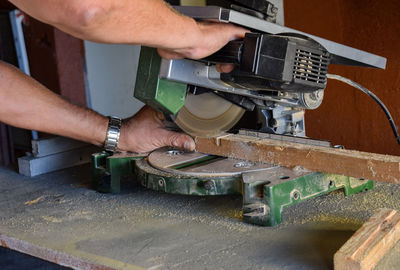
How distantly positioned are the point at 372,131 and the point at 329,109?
0.76 ft

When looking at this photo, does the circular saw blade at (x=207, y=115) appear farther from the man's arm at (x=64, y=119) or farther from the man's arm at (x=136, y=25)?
the man's arm at (x=136, y=25)

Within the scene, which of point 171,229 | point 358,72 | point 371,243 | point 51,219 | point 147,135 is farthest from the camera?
point 358,72

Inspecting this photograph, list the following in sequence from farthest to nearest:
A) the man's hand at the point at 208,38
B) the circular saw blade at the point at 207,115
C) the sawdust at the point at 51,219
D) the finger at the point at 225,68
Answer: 1. the circular saw blade at the point at 207,115
2. the sawdust at the point at 51,219
3. the finger at the point at 225,68
4. the man's hand at the point at 208,38

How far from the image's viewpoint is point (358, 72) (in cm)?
231

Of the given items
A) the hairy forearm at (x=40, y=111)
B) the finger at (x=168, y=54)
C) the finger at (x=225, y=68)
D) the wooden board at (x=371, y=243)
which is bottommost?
the wooden board at (x=371, y=243)

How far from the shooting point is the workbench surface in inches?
47.6

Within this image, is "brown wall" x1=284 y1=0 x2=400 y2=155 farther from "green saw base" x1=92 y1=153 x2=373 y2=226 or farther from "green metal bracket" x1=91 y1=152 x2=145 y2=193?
"green metal bracket" x1=91 y1=152 x2=145 y2=193

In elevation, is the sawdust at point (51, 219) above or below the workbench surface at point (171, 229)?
below

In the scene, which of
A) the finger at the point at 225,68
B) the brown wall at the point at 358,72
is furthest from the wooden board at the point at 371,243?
the brown wall at the point at 358,72

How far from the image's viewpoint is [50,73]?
10.00 feet

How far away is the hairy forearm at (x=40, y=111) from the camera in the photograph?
5.90ft

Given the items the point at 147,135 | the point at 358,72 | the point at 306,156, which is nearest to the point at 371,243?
the point at 306,156

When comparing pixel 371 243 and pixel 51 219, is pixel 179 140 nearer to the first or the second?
pixel 51 219

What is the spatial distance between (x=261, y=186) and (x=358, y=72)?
1.16m
